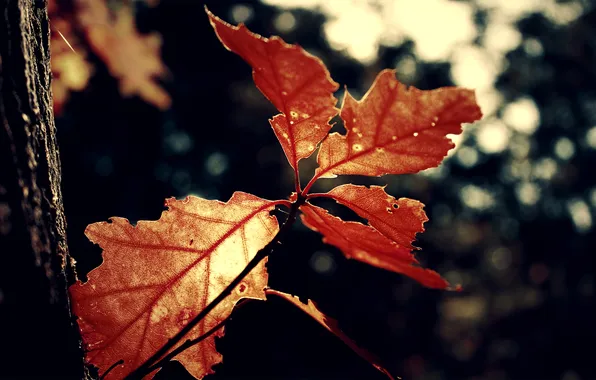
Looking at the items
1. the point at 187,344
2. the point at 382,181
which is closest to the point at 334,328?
the point at 187,344

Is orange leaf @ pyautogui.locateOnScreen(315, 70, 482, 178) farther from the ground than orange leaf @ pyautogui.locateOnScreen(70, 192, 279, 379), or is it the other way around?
orange leaf @ pyautogui.locateOnScreen(315, 70, 482, 178)

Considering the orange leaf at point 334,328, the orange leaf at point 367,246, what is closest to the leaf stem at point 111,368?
the orange leaf at point 334,328

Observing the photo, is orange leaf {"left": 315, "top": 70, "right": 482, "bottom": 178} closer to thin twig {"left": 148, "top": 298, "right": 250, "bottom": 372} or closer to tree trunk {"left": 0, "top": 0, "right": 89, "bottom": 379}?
thin twig {"left": 148, "top": 298, "right": 250, "bottom": 372}

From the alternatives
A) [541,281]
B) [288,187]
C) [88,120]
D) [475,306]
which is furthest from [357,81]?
[475,306]

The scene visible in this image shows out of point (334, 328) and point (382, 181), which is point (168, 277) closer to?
point (334, 328)

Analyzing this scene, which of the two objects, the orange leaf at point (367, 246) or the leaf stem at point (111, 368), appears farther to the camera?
the leaf stem at point (111, 368)

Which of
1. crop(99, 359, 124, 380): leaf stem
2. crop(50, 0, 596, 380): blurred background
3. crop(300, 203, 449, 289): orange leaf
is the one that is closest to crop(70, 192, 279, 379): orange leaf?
crop(99, 359, 124, 380): leaf stem

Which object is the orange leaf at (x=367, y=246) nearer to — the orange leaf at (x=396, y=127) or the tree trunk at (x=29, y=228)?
the orange leaf at (x=396, y=127)
